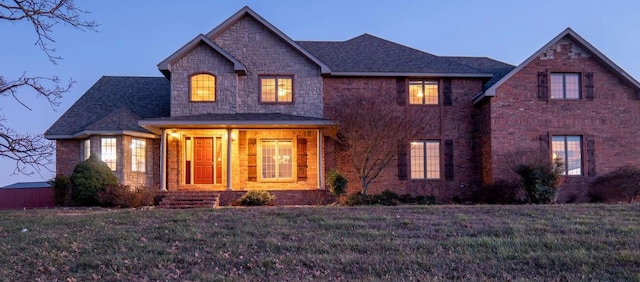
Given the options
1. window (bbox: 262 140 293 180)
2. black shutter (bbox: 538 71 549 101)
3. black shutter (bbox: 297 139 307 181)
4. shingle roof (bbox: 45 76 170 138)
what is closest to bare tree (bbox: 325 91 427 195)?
black shutter (bbox: 297 139 307 181)

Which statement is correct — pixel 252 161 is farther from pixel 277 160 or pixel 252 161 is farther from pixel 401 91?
pixel 401 91

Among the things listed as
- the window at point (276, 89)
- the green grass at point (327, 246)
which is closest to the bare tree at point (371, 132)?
the window at point (276, 89)

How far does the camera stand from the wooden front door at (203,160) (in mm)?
22031

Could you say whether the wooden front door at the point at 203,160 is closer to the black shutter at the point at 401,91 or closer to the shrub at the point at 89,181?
the shrub at the point at 89,181

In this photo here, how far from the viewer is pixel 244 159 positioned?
2184 centimetres

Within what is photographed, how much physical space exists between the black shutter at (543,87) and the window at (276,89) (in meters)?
8.75

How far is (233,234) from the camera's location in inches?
441

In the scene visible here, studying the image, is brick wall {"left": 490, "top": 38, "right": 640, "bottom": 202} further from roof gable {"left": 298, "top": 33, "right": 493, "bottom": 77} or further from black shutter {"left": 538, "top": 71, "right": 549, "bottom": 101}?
roof gable {"left": 298, "top": 33, "right": 493, "bottom": 77}

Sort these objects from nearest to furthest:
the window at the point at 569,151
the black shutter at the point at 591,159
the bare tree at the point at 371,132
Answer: the bare tree at the point at 371,132, the black shutter at the point at 591,159, the window at the point at 569,151

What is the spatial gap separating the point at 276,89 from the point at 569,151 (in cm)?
1060

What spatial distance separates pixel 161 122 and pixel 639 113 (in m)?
16.6

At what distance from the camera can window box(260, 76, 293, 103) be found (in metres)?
21.9

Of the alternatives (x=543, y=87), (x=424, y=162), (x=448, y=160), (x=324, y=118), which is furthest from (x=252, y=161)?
(x=543, y=87)

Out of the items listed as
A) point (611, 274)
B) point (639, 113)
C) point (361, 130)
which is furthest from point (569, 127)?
point (611, 274)
